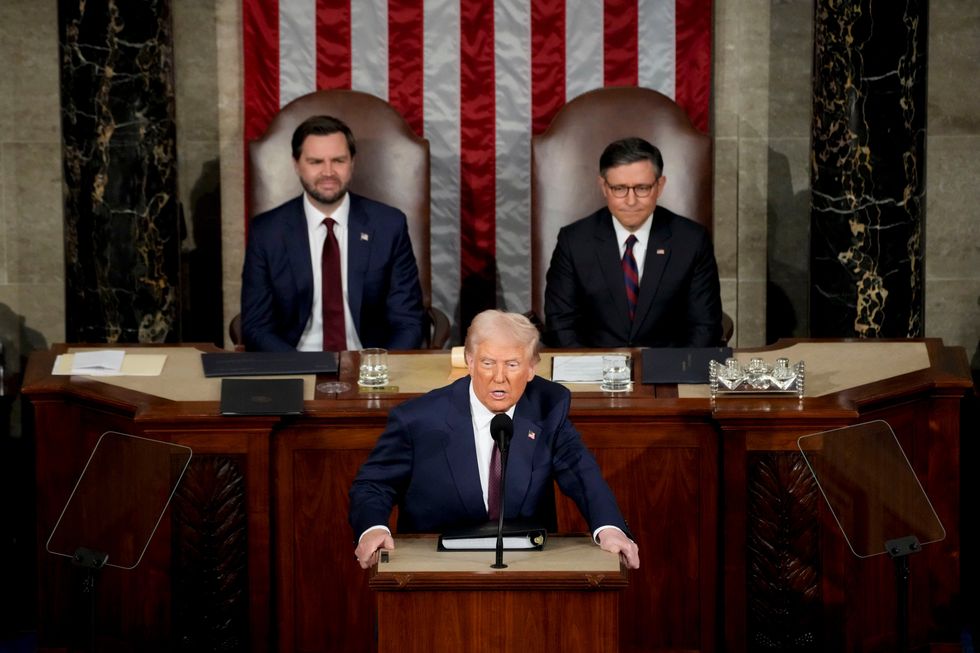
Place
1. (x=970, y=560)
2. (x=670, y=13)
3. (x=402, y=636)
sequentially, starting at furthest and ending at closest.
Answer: (x=670, y=13) < (x=970, y=560) < (x=402, y=636)

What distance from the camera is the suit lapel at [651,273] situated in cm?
545

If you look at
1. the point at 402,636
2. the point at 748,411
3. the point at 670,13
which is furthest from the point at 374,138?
the point at 402,636

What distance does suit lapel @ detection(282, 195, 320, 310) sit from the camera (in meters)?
5.55

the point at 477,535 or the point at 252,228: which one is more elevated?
the point at 252,228

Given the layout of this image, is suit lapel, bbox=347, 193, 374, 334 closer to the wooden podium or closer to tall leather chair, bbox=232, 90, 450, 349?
tall leather chair, bbox=232, 90, 450, 349

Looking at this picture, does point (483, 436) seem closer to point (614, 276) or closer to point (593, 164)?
point (614, 276)

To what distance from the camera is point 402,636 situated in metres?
2.96

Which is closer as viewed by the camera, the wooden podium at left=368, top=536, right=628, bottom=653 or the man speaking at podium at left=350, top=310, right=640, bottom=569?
the wooden podium at left=368, top=536, right=628, bottom=653

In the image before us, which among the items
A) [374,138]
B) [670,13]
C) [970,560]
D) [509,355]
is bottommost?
[970,560]

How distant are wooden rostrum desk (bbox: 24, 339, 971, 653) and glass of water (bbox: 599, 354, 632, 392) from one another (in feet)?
0.17

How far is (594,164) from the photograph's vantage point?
19.7 feet

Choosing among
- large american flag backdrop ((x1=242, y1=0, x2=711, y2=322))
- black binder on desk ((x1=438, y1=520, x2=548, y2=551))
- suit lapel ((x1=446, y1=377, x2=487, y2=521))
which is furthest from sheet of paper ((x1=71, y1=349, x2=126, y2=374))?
large american flag backdrop ((x1=242, y1=0, x2=711, y2=322))

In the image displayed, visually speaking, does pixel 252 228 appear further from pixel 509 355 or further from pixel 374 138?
pixel 509 355

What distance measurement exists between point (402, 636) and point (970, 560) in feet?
9.12
